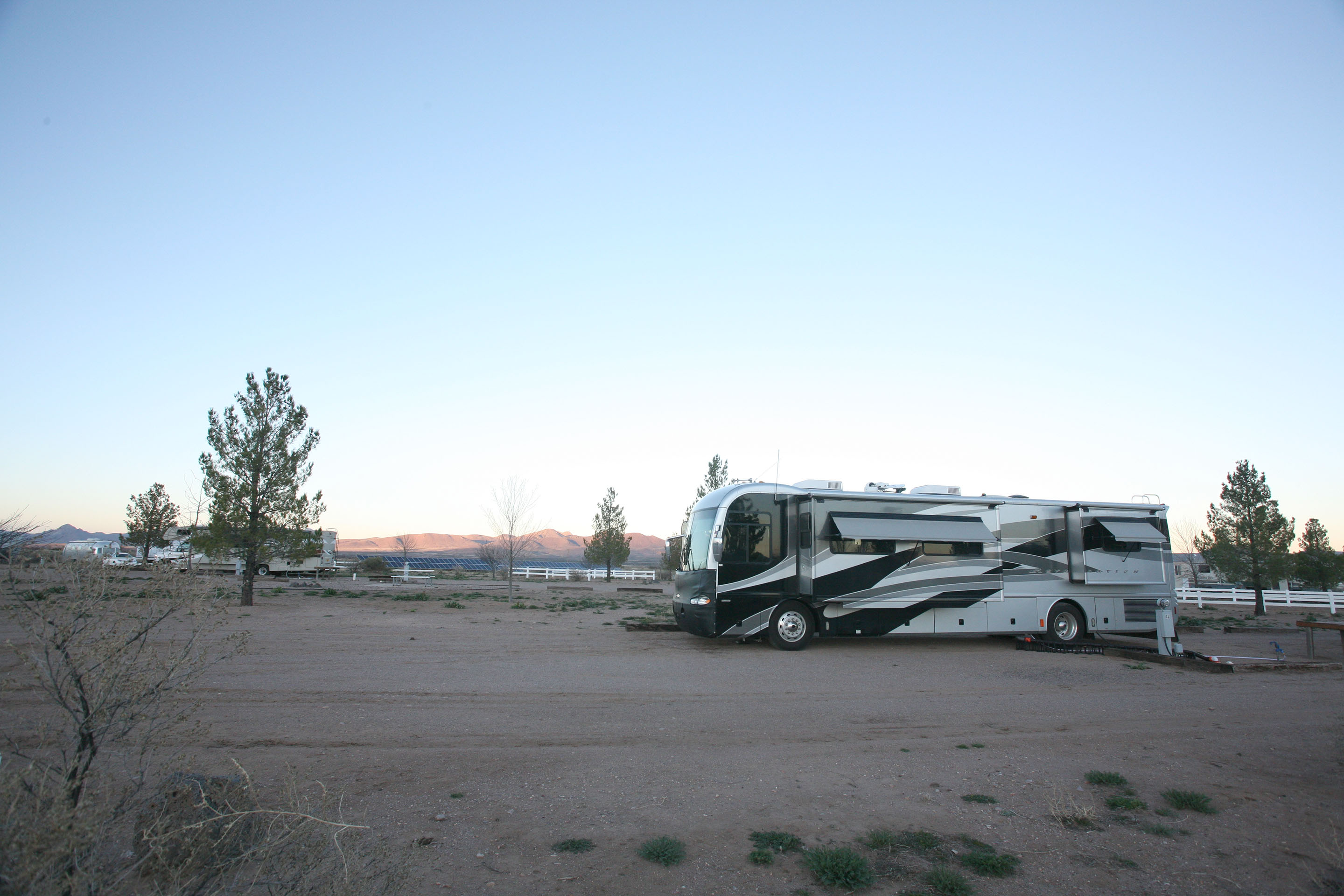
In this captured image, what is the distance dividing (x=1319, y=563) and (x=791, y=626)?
113 feet

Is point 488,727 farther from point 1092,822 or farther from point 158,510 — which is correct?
point 158,510

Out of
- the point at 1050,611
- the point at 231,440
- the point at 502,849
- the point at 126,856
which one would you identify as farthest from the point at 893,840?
the point at 231,440

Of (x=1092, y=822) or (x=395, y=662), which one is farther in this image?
(x=395, y=662)

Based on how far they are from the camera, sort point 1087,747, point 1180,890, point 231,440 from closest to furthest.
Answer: point 1180,890 < point 1087,747 < point 231,440

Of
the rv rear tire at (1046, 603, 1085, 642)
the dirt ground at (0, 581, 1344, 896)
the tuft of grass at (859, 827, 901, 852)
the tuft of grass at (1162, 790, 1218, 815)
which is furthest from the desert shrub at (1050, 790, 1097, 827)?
the rv rear tire at (1046, 603, 1085, 642)

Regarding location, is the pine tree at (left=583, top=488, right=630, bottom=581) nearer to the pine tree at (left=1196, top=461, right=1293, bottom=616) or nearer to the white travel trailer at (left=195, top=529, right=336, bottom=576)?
the white travel trailer at (left=195, top=529, right=336, bottom=576)

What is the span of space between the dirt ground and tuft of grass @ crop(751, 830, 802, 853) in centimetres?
10

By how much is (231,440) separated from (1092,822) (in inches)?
1049

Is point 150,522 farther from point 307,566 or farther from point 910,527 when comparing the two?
point 910,527

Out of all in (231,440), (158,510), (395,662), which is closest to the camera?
(395,662)

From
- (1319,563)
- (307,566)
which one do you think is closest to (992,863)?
(1319,563)

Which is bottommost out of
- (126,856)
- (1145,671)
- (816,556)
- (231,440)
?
(1145,671)

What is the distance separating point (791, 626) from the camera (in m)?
13.9

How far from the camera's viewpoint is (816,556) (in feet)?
45.7
